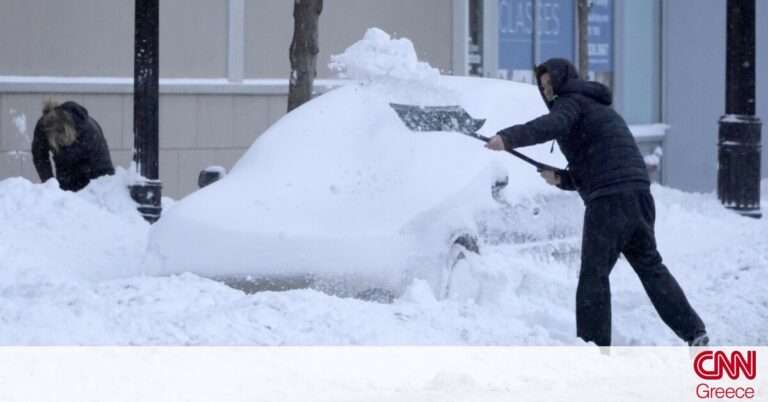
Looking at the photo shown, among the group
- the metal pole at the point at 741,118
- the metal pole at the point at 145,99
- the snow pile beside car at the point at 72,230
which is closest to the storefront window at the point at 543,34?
the metal pole at the point at 741,118

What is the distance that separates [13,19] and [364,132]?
6340 mm

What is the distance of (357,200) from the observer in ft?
29.9

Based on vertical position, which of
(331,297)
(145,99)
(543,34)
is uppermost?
(543,34)

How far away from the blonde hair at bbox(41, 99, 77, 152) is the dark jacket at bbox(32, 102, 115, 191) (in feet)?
0.11

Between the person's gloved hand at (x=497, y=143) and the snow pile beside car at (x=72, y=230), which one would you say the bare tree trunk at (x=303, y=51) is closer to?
the snow pile beside car at (x=72, y=230)

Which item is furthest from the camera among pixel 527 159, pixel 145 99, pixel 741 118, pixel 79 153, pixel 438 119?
pixel 741 118

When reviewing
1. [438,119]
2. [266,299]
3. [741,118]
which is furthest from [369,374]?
[741,118]

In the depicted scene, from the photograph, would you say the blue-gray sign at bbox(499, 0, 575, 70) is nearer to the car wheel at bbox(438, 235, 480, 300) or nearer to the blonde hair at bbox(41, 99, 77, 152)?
the blonde hair at bbox(41, 99, 77, 152)

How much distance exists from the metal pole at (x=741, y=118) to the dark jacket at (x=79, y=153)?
230 inches

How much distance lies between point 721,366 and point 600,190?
42.8 inches

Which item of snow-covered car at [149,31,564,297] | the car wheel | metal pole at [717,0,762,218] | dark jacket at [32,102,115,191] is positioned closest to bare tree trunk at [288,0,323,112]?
dark jacket at [32,102,115,191]

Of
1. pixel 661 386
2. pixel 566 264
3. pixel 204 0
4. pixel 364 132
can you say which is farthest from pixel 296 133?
pixel 204 0

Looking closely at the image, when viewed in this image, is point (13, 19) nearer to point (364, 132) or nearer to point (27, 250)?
point (27, 250)

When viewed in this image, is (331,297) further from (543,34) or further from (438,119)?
(543,34)
